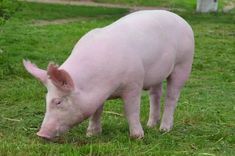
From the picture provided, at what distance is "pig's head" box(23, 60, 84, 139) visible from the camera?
5441 millimetres

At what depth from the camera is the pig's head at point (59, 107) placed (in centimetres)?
544

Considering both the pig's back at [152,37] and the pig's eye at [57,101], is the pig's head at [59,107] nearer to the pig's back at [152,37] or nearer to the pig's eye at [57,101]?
the pig's eye at [57,101]

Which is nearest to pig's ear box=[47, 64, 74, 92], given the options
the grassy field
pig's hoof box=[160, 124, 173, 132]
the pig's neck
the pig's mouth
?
the pig's neck

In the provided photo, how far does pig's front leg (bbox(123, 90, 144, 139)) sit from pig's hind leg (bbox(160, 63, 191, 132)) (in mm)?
706

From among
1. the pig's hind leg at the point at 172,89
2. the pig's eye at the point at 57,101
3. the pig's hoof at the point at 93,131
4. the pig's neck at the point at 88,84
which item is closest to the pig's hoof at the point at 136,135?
the pig's hoof at the point at 93,131

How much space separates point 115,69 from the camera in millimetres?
5660

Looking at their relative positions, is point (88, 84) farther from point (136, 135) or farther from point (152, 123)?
point (152, 123)

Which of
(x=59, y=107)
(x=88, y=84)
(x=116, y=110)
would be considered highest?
(x=88, y=84)

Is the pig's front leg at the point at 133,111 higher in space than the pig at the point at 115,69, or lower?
lower

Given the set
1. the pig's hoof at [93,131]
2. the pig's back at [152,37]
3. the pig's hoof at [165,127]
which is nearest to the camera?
the pig's back at [152,37]

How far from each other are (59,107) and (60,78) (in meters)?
0.27

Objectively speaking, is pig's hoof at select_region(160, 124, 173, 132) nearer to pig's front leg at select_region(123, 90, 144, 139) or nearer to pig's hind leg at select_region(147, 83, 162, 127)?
pig's hind leg at select_region(147, 83, 162, 127)

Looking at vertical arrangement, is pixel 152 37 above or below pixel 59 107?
above

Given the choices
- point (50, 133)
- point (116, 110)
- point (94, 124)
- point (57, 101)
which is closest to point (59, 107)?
point (57, 101)
